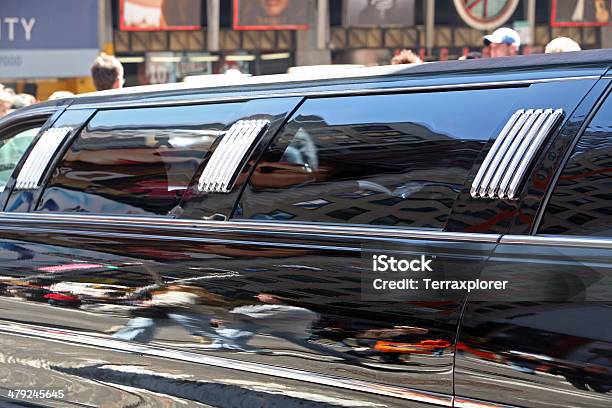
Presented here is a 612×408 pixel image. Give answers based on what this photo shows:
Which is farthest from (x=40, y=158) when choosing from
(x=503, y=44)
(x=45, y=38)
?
(x=45, y=38)

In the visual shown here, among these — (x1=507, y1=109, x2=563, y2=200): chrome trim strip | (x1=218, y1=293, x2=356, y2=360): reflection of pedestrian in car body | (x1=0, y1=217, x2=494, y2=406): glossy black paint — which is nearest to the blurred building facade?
(x1=0, y1=217, x2=494, y2=406): glossy black paint

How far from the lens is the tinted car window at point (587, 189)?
96.6 inches

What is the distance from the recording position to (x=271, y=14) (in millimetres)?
27266

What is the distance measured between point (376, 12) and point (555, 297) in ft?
85.1

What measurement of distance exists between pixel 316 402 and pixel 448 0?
87.0 feet

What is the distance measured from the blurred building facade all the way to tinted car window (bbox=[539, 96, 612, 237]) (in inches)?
913

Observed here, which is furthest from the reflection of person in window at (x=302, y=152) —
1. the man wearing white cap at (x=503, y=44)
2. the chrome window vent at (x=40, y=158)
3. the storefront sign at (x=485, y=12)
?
the storefront sign at (x=485, y=12)

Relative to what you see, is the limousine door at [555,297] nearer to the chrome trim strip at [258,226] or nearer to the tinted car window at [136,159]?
the chrome trim strip at [258,226]

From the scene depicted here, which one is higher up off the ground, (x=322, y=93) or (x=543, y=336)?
(x=322, y=93)

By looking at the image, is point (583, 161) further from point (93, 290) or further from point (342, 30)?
point (342, 30)

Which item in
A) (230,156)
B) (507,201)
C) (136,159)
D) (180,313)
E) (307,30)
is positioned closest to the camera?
(507,201)

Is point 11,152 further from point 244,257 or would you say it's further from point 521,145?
point 521,145

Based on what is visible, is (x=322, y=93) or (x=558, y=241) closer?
(x=558, y=241)

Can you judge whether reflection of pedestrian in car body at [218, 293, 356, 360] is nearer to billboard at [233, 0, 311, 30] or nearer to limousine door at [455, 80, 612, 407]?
limousine door at [455, 80, 612, 407]
